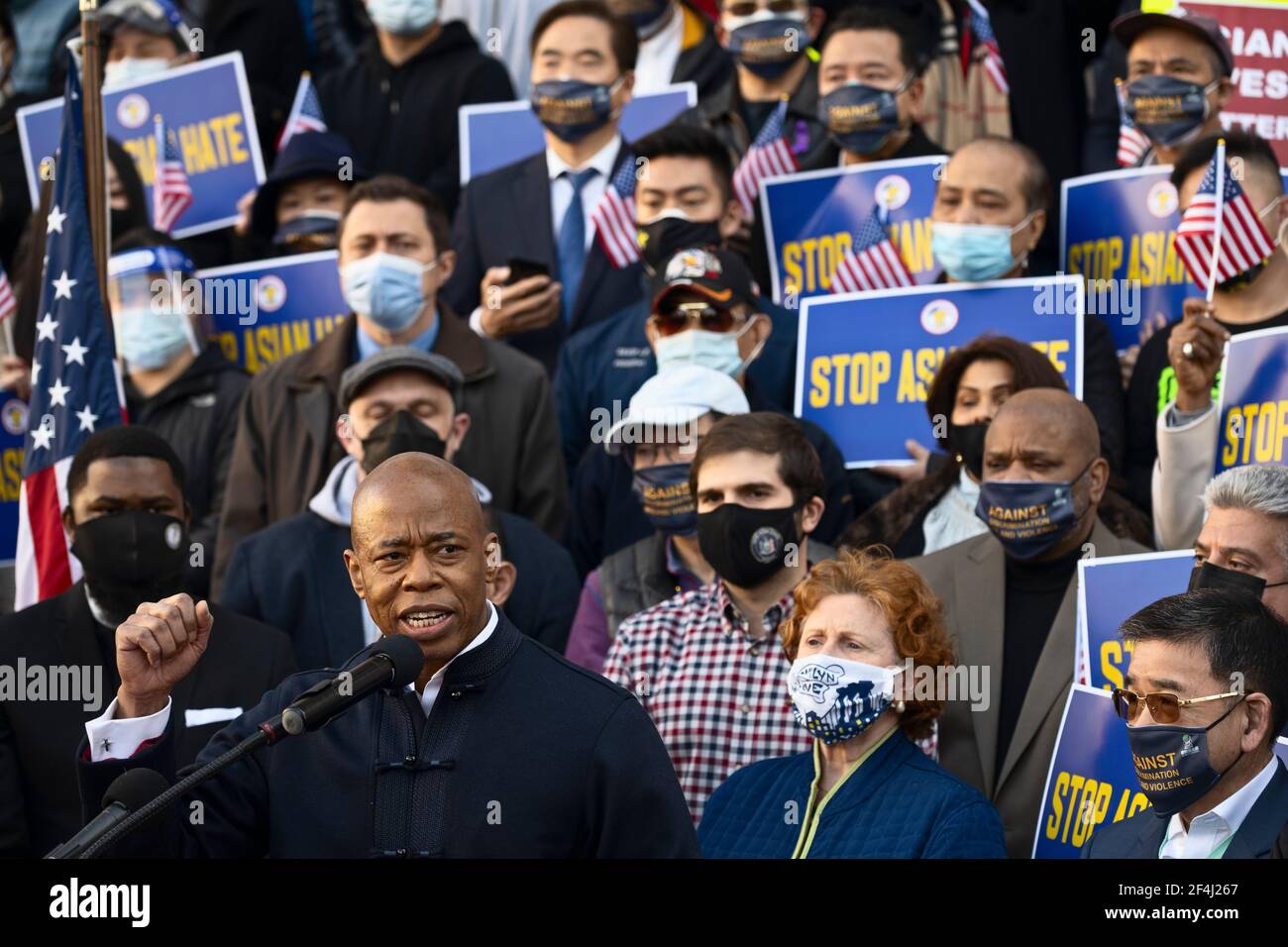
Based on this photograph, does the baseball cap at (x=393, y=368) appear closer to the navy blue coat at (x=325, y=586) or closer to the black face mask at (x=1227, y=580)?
the navy blue coat at (x=325, y=586)

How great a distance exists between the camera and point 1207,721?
18.7 ft

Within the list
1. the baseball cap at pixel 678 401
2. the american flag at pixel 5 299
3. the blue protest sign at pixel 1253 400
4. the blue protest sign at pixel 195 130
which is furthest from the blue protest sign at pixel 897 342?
the american flag at pixel 5 299

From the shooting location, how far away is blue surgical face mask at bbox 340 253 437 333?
30.9ft

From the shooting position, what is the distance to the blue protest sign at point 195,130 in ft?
38.5

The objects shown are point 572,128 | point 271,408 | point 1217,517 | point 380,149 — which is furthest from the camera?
point 380,149

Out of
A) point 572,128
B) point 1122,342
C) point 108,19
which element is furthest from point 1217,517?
point 108,19

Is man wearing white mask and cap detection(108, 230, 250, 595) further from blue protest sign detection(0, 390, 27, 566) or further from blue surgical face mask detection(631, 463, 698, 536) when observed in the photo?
blue surgical face mask detection(631, 463, 698, 536)

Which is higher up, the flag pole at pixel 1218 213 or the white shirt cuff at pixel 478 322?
the flag pole at pixel 1218 213

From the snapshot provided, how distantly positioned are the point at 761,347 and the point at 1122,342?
1531mm

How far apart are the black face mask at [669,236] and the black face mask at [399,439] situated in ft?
6.94

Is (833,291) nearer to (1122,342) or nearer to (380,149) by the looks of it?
(1122,342)

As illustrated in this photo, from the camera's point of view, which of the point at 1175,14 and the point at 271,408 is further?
the point at 1175,14

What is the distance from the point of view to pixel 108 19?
12578mm

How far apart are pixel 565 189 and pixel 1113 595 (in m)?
4.55
